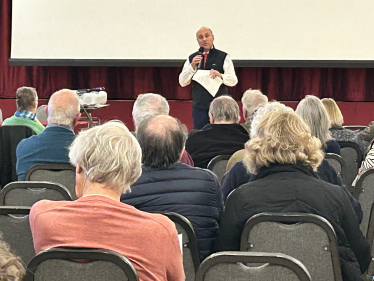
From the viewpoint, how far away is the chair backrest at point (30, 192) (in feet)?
8.14

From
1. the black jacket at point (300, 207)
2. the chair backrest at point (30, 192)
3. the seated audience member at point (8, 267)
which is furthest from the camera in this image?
the chair backrest at point (30, 192)

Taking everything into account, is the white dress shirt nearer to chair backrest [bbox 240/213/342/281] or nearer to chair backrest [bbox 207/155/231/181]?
chair backrest [bbox 207/155/231/181]

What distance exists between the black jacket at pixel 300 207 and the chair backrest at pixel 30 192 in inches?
30.7

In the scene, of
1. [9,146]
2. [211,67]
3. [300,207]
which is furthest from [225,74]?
[300,207]

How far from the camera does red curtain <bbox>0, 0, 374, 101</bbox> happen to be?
795cm

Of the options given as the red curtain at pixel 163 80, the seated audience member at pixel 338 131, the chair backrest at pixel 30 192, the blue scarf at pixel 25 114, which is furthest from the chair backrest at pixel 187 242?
the red curtain at pixel 163 80

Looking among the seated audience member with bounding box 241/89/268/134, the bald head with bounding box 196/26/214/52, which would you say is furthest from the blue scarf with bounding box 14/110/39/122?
the bald head with bounding box 196/26/214/52

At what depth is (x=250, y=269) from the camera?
155 cm

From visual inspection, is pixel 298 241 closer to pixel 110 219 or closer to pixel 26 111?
pixel 110 219

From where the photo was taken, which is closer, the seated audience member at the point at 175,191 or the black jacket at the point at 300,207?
the black jacket at the point at 300,207

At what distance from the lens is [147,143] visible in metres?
2.32

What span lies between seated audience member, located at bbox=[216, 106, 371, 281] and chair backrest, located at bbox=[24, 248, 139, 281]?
2.30 ft

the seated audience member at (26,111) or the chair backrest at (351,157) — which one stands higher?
the seated audience member at (26,111)

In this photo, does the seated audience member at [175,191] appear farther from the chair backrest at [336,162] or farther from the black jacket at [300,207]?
the chair backrest at [336,162]
